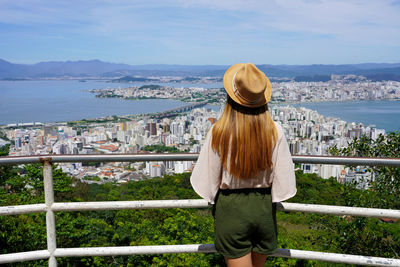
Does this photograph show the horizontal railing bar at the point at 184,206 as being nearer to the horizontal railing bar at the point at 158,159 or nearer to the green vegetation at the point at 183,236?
the horizontal railing bar at the point at 158,159

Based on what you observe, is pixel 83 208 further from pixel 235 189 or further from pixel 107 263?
pixel 107 263

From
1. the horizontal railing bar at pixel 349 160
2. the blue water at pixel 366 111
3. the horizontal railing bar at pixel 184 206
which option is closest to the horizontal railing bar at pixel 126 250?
the horizontal railing bar at pixel 184 206

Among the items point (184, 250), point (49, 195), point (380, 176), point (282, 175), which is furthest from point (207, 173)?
point (380, 176)

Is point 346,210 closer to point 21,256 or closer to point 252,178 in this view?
point 252,178

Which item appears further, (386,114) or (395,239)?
(386,114)

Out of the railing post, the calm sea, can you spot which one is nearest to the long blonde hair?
the railing post

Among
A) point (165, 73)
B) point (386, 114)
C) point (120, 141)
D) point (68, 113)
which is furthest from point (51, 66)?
point (386, 114)

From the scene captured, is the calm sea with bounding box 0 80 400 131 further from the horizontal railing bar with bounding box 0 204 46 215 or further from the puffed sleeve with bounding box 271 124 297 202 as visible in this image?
the horizontal railing bar with bounding box 0 204 46 215
